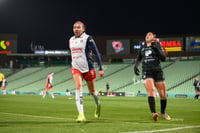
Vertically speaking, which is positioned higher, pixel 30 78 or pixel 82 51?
pixel 30 78

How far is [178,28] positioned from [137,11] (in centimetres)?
1042

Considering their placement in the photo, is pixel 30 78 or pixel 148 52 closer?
pixel 148 52

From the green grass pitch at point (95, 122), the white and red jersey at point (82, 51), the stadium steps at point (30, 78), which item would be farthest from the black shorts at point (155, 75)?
the stadium steps at point (30, 78)

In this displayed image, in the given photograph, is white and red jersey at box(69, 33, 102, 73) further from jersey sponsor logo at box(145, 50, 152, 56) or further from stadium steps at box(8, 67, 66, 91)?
stadium steps at box(8, 67, 66, 91)

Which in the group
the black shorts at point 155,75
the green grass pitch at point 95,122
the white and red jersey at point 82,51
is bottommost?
the green grass pitch at point 95,122

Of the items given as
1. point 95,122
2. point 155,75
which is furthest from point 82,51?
point 155,75

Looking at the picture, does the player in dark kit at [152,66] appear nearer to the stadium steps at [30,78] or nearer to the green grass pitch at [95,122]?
the green grass pitch at [95,122]

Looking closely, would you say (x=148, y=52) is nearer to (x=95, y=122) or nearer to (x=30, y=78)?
(x=95, y=122)

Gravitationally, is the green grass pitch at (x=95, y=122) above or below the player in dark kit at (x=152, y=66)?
below

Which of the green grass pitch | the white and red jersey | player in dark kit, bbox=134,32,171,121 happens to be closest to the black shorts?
player in dark kit, bbox=134,32,171,121

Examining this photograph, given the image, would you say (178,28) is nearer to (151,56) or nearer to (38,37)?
(38,37)

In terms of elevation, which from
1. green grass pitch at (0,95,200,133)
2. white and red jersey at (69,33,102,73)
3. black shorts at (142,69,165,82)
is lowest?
green grass pitch at (0,95,200,133)

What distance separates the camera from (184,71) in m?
48.7

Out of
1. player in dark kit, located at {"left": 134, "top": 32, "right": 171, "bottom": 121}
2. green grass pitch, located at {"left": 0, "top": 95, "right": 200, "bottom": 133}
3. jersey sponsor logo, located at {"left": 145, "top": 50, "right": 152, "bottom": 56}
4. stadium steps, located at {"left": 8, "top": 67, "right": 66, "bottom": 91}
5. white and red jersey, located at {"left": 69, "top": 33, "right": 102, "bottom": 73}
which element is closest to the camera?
green grass pitch, located at {"left": 0, "top": 95, "right": 200, "bottom": 133}
